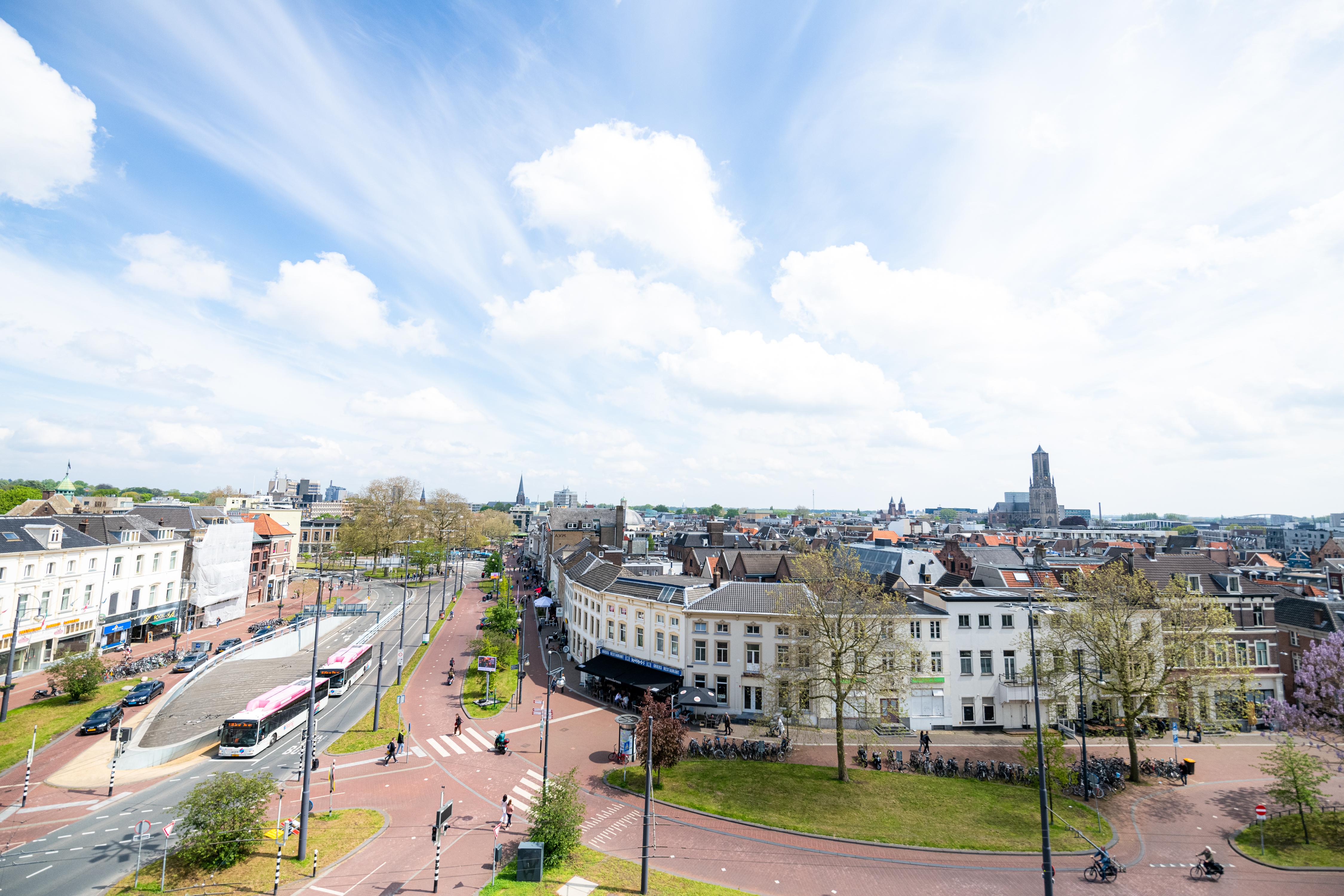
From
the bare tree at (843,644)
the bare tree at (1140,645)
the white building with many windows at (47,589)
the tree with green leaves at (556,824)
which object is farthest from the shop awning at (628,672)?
the white building with many windows at (47,589)

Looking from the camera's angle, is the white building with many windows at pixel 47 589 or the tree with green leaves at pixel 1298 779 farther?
the white building with many windows at pixel 47 589

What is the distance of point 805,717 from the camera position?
42000 millimetres

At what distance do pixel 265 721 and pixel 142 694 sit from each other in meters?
15.9

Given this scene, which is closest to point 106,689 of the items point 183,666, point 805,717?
point 183,666

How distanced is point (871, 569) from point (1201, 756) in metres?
33.7

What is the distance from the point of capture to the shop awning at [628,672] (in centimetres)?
4538

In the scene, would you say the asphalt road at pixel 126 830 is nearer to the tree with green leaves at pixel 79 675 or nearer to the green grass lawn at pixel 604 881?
the green grass lawn at pixel 604 881

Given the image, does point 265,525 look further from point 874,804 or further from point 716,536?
point 874,804

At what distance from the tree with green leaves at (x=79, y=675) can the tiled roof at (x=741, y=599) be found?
43297 mm

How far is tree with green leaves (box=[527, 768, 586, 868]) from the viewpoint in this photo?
76.5 ft

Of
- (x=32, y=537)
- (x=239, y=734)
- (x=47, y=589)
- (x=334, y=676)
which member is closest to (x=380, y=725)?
(x=239, y=734)

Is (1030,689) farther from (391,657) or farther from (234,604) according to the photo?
(234,604)

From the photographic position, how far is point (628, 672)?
47812 millimetres

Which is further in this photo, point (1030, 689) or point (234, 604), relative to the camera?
point (234, 604)
